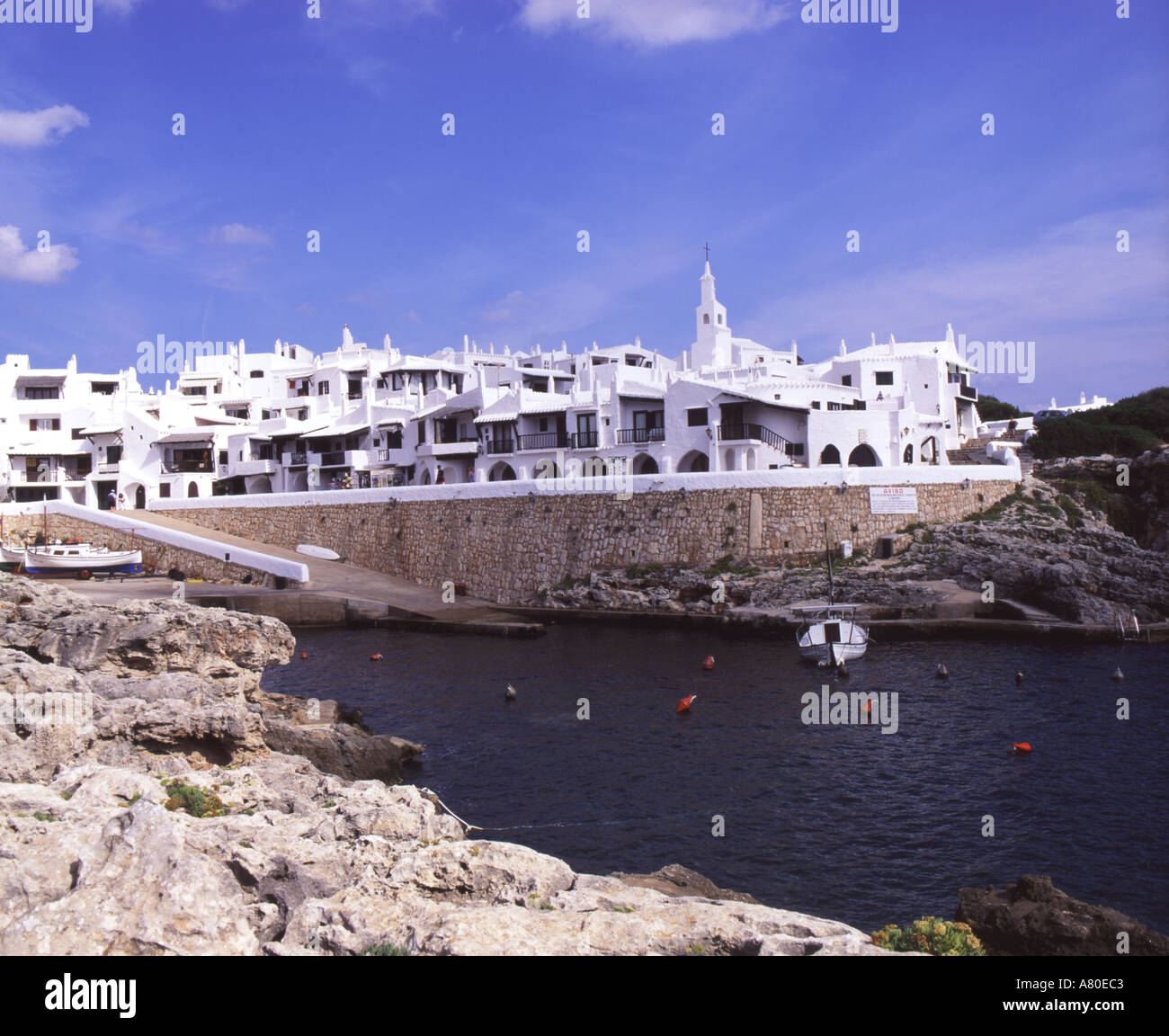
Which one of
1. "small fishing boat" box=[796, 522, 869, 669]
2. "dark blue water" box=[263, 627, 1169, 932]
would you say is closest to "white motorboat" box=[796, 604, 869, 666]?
"small fishing boat" box=[796, 522, 869, 669]

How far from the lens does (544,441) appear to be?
53406 millimetres

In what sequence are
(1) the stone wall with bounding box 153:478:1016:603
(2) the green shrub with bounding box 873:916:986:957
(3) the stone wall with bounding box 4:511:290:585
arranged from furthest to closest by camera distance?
(3) the stone wall with bounding box 4:511:290:585 < (1) the stone wall with bounding box 153:478:1016:603 < (2) the green shrub with bounding box 873:916:986:957

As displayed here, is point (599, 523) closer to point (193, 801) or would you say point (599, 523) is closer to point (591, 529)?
point (591, 529)

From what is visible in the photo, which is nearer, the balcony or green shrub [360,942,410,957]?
green shrub [360,942,410,957]

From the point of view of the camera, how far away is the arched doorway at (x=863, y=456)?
5012 cm

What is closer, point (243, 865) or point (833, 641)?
point (243, 865)

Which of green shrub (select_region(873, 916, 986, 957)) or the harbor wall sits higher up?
the harbor wall

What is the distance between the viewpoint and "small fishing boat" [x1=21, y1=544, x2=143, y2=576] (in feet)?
157

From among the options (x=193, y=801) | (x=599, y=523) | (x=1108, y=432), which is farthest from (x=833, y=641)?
(x=1108, y=432)

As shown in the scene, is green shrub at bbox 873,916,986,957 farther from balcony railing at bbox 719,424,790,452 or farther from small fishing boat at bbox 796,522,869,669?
balcony railing at bbox 719,424,790,452

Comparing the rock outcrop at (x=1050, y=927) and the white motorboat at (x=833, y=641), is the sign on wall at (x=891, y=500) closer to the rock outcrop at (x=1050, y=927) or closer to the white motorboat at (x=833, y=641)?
the white motorboat at (x=833, y=641)

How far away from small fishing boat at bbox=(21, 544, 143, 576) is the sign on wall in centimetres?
4098

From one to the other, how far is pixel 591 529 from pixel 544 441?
1107 cm

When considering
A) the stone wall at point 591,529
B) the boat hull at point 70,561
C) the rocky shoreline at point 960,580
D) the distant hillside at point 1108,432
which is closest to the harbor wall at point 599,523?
the stone wall at point 591,529
